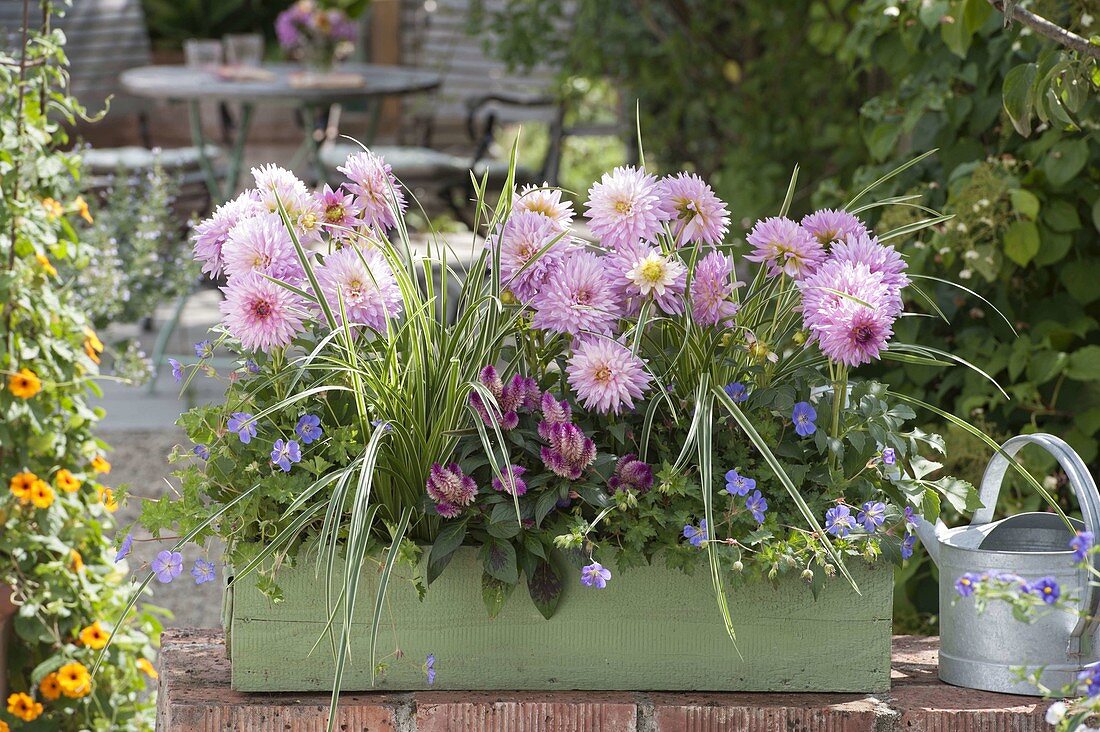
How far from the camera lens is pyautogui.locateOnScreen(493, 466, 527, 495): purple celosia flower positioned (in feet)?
3.72

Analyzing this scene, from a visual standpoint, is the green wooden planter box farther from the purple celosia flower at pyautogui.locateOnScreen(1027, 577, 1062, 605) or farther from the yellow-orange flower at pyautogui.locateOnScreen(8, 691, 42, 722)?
the yellow-orange flower at pyautogui.locateOnScreen(8, 691, 42, 722)

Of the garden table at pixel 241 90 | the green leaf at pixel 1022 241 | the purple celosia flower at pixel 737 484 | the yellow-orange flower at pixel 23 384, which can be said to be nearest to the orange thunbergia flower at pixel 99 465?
the yellow-orange flower at pixel 23 384

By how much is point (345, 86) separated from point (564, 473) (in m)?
3.56

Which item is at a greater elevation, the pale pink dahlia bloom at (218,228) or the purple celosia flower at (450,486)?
the pale pink dahlia bloom at (218,228)

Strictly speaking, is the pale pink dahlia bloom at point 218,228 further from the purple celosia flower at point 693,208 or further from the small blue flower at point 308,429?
the purple celosia flower at point 693,208

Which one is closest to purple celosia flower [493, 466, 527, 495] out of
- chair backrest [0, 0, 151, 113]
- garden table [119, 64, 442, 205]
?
garden table [119, 64, 442, 205]

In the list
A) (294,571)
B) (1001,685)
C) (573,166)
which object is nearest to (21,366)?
(294,571)

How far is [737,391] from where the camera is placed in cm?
122

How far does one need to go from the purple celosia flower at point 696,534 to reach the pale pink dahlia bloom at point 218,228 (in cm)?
51

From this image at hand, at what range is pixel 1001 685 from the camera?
124cm

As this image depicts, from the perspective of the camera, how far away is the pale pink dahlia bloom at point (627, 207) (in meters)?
1.19

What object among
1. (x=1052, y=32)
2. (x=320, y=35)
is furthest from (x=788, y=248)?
(x=320, y=35)

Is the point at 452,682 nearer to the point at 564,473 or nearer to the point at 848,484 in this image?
the point at 564,473

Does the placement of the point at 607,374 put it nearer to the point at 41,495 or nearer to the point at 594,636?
the point at 594,636
